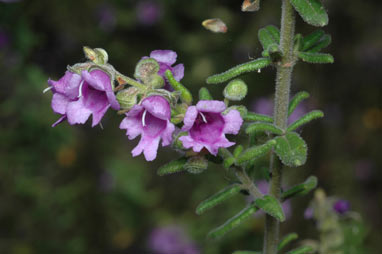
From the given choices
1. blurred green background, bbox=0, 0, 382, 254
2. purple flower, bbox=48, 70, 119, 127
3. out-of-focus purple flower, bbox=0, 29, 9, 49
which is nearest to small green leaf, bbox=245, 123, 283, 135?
purple flower, bbox=48, 70, 119, 127

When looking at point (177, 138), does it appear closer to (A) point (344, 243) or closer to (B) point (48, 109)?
(A) point (344, 243)

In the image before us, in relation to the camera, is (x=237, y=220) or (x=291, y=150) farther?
(x=237, y=220)

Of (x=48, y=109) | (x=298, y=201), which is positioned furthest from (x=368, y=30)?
(x=48, y=109)

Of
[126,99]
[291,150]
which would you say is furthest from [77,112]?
[291,150]

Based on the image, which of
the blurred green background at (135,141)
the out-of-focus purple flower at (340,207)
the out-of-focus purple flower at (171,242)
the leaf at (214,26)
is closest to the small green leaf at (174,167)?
the leaf at (214,26)

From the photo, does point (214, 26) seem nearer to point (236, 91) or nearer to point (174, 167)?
point (236, 91)

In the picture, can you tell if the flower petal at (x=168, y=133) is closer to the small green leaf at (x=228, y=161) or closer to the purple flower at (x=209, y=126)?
the purple flower at (x=209, y=126)
